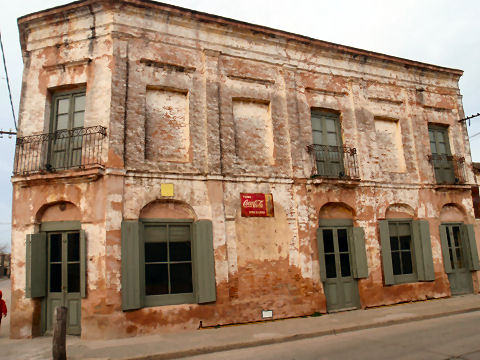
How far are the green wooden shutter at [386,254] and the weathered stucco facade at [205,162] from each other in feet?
0.37

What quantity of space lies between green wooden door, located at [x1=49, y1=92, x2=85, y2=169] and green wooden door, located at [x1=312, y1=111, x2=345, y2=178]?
658 centimetres

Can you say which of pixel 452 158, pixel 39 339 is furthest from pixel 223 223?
pixel 452 158

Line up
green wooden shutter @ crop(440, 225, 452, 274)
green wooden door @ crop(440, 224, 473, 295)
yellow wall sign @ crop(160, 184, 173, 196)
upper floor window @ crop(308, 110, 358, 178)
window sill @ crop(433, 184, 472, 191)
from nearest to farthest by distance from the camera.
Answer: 1. yellow wall sign @ crop(160, 184, 173, 196)
2. upper floor window @ crop(308, 110, 358, 178)
3. green wooden shutter @ crop(440, 225, 452, 274)
4. green wooden door @ crop(440, 224, 473, 295)
5. window sill @ crop(433, 184, 472, 191)

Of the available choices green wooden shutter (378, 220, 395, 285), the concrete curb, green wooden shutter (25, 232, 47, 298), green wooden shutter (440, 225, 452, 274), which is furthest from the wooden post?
green wooden shutter (440, 225, 452, 274)

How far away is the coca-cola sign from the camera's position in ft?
31.6

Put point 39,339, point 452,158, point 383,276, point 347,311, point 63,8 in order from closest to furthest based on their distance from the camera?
point 39,339 < point 63,8 < point 347,311 < point 383,276 < point 452,158

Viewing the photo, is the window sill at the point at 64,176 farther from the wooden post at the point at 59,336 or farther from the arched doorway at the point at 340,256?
the arched doorway at the point at 340,256

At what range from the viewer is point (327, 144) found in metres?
11.4

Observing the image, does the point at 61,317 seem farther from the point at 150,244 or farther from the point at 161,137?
the point at 161,137

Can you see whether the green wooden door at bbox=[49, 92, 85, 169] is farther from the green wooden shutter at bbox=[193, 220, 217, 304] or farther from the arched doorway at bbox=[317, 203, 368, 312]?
the arched doorway at bbox=[317, 203, 368, 312]

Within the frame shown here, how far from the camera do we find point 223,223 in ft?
30.5

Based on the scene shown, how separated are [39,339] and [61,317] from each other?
2.55 meters

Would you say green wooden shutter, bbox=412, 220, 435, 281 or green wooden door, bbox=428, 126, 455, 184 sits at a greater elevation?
green wooden door, bbox=428, 126, 455, 184

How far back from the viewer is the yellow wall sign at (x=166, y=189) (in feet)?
29.3
